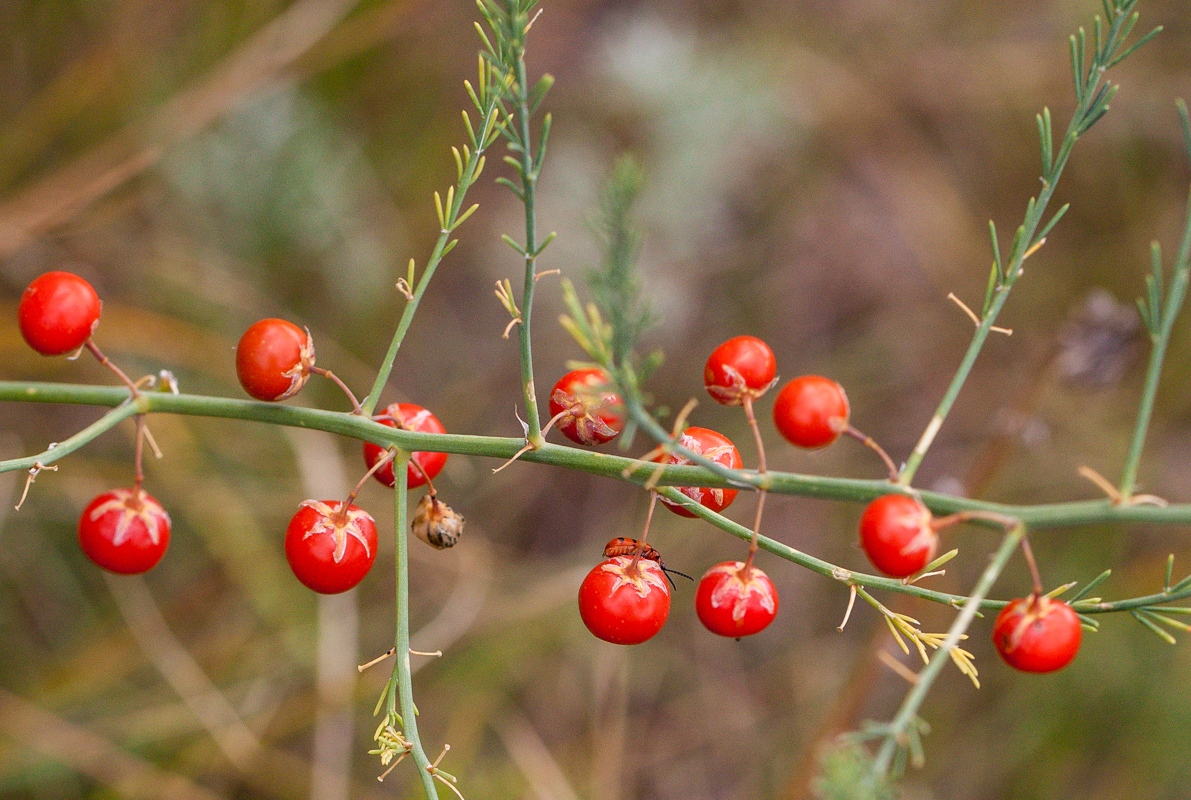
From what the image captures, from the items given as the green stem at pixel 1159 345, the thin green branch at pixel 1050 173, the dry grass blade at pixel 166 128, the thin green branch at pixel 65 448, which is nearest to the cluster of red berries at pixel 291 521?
the thin green branch at pixel 65 448

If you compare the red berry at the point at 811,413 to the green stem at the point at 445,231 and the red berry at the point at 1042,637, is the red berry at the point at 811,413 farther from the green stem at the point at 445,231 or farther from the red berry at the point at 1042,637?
the green stem at the point at 445,231

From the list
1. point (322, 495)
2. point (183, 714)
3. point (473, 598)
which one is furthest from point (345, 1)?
point (183, 714)

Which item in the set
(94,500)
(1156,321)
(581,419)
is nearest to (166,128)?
(94,500)

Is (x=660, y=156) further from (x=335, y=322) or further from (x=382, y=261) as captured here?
(x=335, y=322)

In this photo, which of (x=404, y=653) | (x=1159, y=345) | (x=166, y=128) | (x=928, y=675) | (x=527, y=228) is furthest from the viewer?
(x=166, y=128)

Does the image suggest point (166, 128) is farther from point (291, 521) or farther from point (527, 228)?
point (527, 228)

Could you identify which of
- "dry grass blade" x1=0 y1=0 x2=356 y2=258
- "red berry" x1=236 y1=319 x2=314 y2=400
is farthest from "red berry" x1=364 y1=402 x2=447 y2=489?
"dry grass blade" x1=0 y1=0 x2=356 y2=258
